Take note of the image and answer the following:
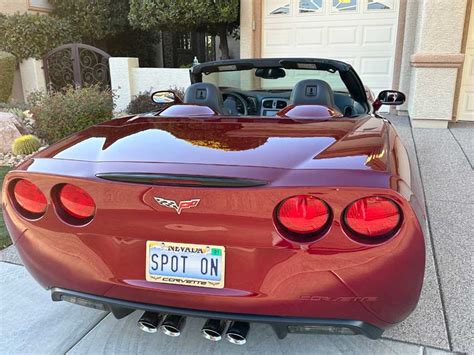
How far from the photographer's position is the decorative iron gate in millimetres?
10007

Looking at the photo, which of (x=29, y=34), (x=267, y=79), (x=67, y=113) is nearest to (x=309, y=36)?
(x=67, y=113)

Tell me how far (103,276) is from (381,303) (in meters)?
1.17

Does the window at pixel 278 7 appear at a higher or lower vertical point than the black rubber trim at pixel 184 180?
higher

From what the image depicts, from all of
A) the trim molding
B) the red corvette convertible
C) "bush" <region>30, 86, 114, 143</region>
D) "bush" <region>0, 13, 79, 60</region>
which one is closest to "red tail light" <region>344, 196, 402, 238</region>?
the red corvette convertible

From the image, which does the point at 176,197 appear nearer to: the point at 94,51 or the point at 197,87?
the point at 197,87

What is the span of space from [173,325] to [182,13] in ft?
26.1

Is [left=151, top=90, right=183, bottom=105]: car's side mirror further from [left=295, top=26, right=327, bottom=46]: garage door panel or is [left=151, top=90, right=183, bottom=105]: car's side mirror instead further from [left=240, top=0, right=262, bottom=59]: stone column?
[left=295, top=26, right=327, bottom=46]: garage door panel

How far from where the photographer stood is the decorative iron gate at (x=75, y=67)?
1001cm

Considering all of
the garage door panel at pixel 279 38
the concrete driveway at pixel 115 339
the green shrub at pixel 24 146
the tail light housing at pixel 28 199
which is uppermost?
the garage door panel at pixel 279 38

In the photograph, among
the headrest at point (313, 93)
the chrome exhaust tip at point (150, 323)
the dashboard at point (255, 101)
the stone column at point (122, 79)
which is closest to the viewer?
the chrome exhaust tip at point (150, 323)

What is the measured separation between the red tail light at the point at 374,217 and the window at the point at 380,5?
793 centimetres

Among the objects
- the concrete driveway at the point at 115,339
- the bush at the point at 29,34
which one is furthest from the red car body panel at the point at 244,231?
the bush at the point at 29,34

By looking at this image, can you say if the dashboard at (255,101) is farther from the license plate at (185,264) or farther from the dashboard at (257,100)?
the license plate at (185,264)

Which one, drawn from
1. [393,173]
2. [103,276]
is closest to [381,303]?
[393,173]
